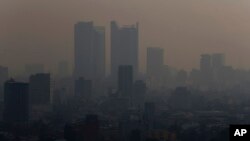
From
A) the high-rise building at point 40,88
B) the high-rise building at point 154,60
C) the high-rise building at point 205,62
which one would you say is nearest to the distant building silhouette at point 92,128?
the high-rise building at point 40,88

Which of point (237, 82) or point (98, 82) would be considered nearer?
point (98, 82)

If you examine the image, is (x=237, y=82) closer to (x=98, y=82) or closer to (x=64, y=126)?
(x=98, y=82)

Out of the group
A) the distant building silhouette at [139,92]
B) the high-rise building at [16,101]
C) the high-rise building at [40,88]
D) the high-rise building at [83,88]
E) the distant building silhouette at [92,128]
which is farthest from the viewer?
the distant building silhouette at [139,92]

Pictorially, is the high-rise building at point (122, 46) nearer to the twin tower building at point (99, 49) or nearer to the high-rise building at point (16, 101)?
the twin tower building at point (99, 49)

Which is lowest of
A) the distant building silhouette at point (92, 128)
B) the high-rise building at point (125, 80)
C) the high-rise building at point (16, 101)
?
the distant building silhouette at point (92, 128)

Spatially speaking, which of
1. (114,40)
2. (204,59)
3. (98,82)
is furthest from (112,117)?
(204,59)

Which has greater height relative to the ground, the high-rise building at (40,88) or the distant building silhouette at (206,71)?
the distant building silhouette at (206,71)
